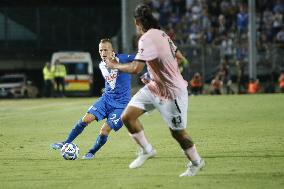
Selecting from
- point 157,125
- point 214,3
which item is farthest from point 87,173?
point 214,3

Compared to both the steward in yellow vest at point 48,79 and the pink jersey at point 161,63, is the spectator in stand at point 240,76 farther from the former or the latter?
the pink jersey at point 161,63

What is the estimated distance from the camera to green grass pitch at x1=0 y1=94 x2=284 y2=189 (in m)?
11.2

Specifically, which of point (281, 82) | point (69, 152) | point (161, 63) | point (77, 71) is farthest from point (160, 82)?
point (77, 71)

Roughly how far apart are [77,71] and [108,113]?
30.3 metres

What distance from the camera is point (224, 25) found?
43.6m

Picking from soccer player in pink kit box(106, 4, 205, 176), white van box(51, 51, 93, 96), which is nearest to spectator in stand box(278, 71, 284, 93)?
white van box(51, 51, 93, 96)

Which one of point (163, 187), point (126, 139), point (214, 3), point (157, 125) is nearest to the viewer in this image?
point (163, 187)

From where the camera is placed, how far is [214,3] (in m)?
45.2

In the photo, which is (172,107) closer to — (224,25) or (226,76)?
(226,76)

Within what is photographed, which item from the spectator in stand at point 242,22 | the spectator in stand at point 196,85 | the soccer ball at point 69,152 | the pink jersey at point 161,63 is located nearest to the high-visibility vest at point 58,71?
the spectator in stand at point 196,85

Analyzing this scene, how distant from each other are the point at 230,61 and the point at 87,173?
3139 cm

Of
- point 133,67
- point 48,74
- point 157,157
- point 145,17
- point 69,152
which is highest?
point 145,17

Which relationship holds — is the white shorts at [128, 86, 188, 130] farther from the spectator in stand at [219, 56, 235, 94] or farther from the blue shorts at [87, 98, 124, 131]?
the spectator in stand at [219, 56, 235, 94]

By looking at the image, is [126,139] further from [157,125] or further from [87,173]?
[87,173]
